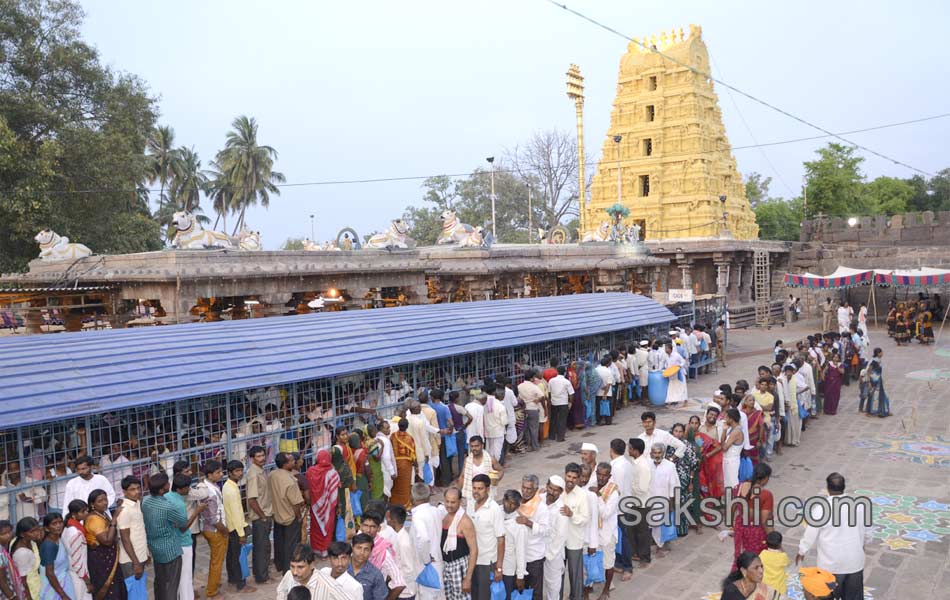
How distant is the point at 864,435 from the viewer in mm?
12016

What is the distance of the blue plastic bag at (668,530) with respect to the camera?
24.1ft

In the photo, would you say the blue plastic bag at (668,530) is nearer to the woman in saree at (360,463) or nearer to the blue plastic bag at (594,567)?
the blue plastic bag at (594,567)

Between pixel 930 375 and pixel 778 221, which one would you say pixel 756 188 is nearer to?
pixel 778 221

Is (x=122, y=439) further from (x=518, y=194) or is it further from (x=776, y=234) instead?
(x=776, y=234)

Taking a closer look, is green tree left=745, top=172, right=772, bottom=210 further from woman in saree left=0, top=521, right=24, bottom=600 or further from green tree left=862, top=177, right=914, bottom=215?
woman in saree left=0, top=521, right=24, bottom=600

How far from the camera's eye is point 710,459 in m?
7.93

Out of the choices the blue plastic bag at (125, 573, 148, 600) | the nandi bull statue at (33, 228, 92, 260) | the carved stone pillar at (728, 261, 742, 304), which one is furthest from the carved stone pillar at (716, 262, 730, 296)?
the blue plastic bag at (125, 573, 148, 600)

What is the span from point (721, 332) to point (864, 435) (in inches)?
293

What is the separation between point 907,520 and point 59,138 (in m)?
22.7

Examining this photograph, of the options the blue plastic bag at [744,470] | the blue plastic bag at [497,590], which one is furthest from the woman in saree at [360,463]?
the blue plastic bag at [744,470]

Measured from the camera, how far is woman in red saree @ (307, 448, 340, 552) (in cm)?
712

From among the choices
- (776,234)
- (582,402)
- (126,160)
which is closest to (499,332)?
(582,402)

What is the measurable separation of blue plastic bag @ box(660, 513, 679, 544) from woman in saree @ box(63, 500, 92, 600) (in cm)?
550

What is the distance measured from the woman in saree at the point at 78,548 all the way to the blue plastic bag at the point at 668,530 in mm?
5505
